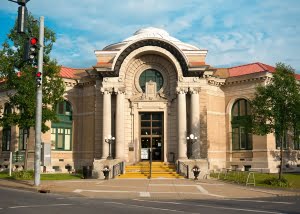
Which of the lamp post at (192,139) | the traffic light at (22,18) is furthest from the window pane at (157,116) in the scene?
the traffic light at (22,18)

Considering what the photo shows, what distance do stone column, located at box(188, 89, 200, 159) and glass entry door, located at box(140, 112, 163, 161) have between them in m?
3.76

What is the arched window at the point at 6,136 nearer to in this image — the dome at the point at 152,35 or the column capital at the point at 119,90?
the dome at the point at 152,35

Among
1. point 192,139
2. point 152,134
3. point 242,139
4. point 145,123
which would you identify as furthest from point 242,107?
point 145,123

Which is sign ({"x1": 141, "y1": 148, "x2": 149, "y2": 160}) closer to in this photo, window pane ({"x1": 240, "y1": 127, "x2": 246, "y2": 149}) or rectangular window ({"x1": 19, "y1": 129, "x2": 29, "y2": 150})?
window pane ({"x1": 240, "y1": 127, "x2": 246, "y2": 149})

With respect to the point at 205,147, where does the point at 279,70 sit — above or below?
above

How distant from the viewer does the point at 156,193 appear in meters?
21.0

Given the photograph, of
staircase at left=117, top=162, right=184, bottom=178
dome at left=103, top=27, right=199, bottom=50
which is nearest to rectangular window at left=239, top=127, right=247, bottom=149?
staircase at left=117, top=162, right=184, bottom=178

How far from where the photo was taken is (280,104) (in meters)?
27.6

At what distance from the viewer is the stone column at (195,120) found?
35.8 meters

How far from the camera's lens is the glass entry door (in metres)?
38.3

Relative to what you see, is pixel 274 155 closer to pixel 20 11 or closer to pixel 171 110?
pixel 171 110

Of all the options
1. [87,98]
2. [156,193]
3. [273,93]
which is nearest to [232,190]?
[156,193]

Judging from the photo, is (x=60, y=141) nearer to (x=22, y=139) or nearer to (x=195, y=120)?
(x=22, y=139)

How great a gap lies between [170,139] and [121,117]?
5.36 m
